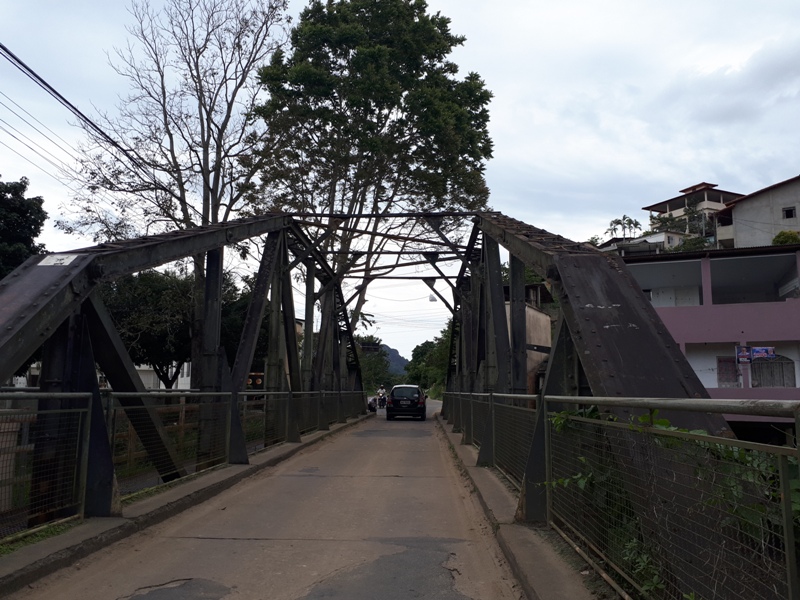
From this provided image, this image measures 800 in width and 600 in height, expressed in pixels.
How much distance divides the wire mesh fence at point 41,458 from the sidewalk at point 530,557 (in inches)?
151

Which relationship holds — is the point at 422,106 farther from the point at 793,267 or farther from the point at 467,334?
the point at 793,267

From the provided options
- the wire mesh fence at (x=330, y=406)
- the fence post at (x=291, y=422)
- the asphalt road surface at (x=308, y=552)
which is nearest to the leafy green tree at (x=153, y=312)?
the wire mesh fence at (x=330, y=406)

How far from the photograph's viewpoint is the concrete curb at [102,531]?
491cm

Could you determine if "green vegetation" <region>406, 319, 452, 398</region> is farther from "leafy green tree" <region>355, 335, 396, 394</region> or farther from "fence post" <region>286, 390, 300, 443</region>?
"fence post" <region>286, 390, 300, 443</region>

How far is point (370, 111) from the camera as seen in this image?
22469 mm

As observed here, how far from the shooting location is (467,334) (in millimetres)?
23594

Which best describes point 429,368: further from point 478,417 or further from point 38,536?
point 38,536

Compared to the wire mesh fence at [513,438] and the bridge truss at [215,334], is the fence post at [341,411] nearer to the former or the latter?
the bridge truss at [215,334]

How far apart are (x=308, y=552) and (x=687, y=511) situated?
380cm

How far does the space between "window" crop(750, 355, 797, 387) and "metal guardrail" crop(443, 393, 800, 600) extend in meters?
22.7

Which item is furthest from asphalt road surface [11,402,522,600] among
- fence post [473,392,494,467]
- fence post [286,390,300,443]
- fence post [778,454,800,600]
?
fence post [286,390,300,443]

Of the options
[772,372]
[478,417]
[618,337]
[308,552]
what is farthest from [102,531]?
[772,372]

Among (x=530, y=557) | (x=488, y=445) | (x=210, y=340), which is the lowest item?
(x=530, y=557)

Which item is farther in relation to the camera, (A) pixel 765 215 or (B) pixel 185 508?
(A) pixel 765 215
